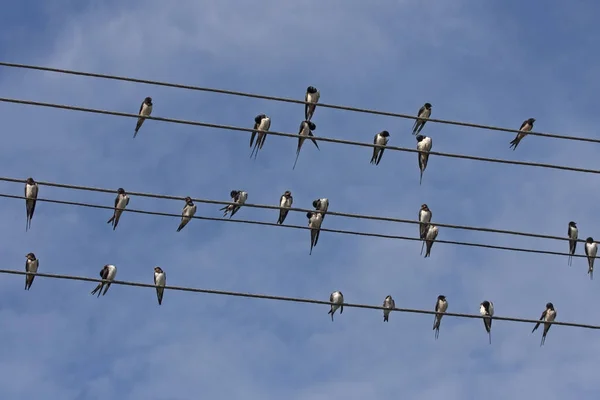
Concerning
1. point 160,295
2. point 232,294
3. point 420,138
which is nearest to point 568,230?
point 420,138

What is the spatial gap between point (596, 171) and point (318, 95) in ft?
26.7

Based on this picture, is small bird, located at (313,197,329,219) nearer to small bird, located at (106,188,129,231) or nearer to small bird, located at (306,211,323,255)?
small bird, located at (306,211,323,255)

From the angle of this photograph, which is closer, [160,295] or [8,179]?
[8,179]

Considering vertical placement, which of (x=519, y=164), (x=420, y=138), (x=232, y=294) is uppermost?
(x=420, y=138)

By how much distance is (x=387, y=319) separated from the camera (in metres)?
22.0

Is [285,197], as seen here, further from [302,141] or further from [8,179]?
[8,179]

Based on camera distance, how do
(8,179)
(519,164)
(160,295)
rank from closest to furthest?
(8,179) → (519,164) → (160,295)

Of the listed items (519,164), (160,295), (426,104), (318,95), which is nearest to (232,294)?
(519,164)

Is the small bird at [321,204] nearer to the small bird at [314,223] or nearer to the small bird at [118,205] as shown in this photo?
the small bird at [314,223]

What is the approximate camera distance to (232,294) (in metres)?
12.7

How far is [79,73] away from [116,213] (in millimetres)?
7287

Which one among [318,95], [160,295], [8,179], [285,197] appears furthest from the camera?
[285,197]

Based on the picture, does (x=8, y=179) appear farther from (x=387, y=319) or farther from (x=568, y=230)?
(x=568, y=230)

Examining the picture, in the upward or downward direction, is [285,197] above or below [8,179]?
above
